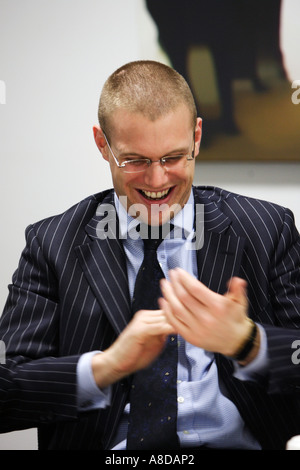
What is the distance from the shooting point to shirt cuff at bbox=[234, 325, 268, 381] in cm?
117

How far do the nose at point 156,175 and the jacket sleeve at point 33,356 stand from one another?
32 centimetres

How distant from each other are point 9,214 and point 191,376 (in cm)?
90

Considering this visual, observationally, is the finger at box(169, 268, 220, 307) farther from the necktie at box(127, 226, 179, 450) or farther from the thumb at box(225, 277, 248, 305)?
the necktie at box(127, 226, 179, 450)

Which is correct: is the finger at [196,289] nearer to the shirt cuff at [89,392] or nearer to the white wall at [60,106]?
the shirt cuff at [89,392]

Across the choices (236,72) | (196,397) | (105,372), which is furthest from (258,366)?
(236,72)

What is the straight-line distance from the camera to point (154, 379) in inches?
49.5

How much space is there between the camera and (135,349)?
3.74 ft

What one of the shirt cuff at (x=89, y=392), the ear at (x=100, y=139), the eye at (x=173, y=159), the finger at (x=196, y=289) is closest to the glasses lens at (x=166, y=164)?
the eye at (x=173, y=159)

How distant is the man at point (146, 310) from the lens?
1.19 metres

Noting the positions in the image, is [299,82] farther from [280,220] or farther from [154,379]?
[154,379]

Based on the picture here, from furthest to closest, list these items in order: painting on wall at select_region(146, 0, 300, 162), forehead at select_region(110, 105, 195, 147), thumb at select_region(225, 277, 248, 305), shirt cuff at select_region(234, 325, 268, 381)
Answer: painting on wall at select_region(146, 0, 300, 162)
forehead at select_region(110, 105, 195, 147)
shirt cuff at select_region(234, 325, 268, 381)
thumb at select_region(225, 277, 248, 305)

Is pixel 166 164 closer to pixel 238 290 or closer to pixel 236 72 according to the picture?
pixel 238 290

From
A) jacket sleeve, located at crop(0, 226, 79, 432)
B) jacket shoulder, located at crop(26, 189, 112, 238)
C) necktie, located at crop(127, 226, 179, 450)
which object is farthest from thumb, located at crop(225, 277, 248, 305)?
jacket shoulder, located at crop(26, 189, 112, 238)

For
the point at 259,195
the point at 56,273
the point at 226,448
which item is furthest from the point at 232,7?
the point at 226,448
